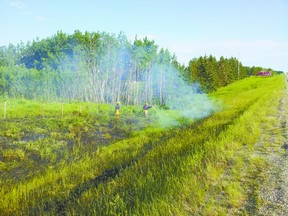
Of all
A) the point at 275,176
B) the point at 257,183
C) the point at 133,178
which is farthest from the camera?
the point at 133,178

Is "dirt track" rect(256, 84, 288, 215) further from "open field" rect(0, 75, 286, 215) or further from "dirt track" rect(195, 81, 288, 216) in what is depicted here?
"open field" rect(0, 75, 286, 215)

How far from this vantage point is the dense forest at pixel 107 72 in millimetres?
56000

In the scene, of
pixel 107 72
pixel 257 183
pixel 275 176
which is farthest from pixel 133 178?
pixel 107 72

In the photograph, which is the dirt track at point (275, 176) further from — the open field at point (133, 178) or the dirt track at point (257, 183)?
the open field at point (133, 178)

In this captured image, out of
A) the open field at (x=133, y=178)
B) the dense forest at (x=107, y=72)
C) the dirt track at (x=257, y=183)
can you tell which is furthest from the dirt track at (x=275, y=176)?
the dense forest at (x=107, y=72)

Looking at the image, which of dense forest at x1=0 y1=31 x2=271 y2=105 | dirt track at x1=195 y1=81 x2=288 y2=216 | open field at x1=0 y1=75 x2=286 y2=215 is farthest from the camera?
dense forest at x1=0 y1=31 x2=271 y2=105

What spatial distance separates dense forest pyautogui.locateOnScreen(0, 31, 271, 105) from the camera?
56.0 metres

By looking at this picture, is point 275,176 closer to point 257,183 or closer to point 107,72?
point 257,183

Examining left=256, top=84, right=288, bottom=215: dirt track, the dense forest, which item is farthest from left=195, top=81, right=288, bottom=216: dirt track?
the dense forest

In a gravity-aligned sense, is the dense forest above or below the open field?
above

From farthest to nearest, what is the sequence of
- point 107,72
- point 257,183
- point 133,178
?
point 107,72 < point 133,178 < point 257,183

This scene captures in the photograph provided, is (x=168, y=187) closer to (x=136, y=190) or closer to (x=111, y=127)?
(x=136, y=190)

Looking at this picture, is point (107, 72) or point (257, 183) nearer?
point (257, 183)

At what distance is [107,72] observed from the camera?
5619 cm
